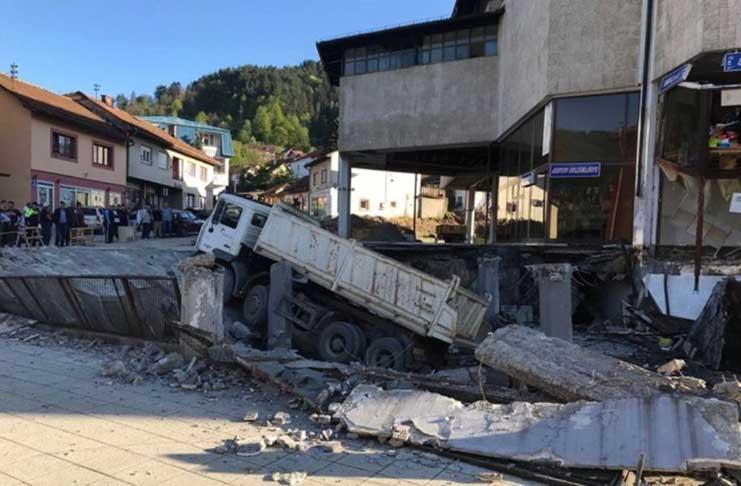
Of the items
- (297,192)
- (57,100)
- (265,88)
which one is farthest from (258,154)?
(57,100)

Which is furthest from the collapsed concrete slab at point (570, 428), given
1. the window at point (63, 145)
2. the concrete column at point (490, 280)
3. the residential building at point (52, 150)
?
the window at point (63, 145)

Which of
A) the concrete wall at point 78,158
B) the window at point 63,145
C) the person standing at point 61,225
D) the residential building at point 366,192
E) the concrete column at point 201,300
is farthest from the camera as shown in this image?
the residential building at point 366,192

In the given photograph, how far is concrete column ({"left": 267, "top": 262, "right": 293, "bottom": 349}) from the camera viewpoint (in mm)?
12789

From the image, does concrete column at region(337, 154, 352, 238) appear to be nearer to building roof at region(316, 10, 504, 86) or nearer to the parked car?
building roof at region(316, 10, 504, 86)

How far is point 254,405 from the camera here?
619 centimetres

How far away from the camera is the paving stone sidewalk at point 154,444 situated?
434 cm

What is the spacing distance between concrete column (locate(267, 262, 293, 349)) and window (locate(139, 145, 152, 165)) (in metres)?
30.4

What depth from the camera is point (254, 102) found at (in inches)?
4803

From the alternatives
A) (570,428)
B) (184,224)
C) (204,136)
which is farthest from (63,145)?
(204,136)

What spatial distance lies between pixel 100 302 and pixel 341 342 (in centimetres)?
522

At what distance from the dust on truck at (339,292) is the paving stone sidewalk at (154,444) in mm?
5809

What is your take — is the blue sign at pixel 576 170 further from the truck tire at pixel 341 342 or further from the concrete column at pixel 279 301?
the concrete column at pixel 279 301

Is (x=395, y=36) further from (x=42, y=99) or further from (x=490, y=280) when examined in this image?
(x=42, y=99)

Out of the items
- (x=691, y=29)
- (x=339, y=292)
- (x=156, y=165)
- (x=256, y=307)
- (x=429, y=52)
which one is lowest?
(x=256, y=307)
